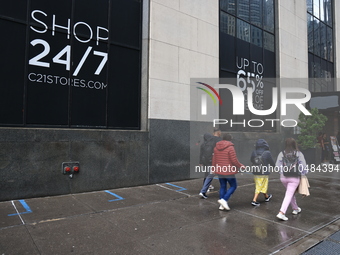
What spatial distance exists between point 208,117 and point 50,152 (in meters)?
5.96

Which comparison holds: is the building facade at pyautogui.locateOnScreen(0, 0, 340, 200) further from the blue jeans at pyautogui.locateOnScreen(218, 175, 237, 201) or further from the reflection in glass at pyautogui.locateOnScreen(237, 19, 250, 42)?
the blue jeans at pyautogui.locateOnScreen(218, 175, 237, 201)

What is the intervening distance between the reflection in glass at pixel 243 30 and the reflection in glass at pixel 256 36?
0.35 m

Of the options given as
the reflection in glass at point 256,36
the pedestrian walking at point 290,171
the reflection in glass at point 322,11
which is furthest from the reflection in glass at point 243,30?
the reflection in glass at point 322,11

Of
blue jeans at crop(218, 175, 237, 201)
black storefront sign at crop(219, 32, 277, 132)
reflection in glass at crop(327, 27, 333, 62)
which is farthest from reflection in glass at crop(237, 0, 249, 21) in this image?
reflection in glass at crop(327, 27, 333, 62)

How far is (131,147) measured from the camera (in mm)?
8094

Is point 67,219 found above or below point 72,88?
below

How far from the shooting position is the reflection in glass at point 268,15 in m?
13.6

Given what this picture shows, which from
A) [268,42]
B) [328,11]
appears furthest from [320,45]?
[268,42]

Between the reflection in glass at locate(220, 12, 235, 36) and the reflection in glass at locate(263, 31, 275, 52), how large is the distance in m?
2.70

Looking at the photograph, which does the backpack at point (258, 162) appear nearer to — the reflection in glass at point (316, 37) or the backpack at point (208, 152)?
the backpack at point (208, 152)

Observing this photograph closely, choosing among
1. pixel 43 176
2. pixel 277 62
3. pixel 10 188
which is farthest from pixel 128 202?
pixel 277 62

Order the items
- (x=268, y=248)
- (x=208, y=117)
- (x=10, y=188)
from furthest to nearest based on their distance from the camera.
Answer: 1. (x=208, y=117)
2. (x=10, y=188)
3. (x=268, y=248)

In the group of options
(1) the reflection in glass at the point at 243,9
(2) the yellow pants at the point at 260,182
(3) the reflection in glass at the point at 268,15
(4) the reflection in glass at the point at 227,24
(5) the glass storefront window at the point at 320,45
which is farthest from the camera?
(5) the glass storefront window at the point at 320,45

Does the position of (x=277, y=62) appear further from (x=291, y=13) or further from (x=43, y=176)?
(x=43, y=176)
